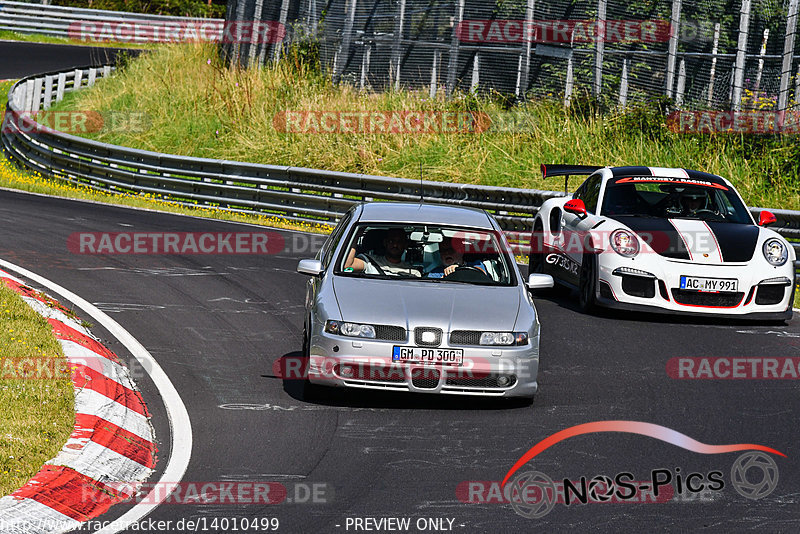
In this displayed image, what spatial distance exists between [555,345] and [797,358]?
85.8 inches

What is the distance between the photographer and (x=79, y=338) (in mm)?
9398

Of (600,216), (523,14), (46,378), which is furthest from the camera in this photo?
(523,14)

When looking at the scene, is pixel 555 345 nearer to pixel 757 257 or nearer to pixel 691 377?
pixel 691 377

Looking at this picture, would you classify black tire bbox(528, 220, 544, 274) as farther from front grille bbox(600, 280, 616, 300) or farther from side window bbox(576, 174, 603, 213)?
front grille bbox(600, 280, 616, 300)

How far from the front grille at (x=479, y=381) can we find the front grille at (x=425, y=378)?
3.7 inches

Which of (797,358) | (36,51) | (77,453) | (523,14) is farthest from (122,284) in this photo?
(36,51)

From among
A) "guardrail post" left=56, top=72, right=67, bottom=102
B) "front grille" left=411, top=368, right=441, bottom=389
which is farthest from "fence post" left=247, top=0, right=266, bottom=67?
"front grille" left=411, top=368, right=441, bottom=389

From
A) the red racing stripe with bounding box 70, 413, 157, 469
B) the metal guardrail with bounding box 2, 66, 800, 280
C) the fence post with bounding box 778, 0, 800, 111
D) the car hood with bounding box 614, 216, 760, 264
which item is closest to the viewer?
the red racing stripe with bounding box 70, 413, 157, 469

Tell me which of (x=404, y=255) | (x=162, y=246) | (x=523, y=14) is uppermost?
(x=523, y=14)

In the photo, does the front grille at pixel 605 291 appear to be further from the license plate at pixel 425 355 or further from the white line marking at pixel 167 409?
the white line marking at pixel 167 409

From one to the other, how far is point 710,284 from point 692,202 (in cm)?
140

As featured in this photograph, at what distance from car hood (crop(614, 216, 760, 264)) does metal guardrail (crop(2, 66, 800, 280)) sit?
Answer: 328cm

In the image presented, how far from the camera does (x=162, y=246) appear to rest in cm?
1571

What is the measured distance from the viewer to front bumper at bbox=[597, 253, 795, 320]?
37.4 ft
